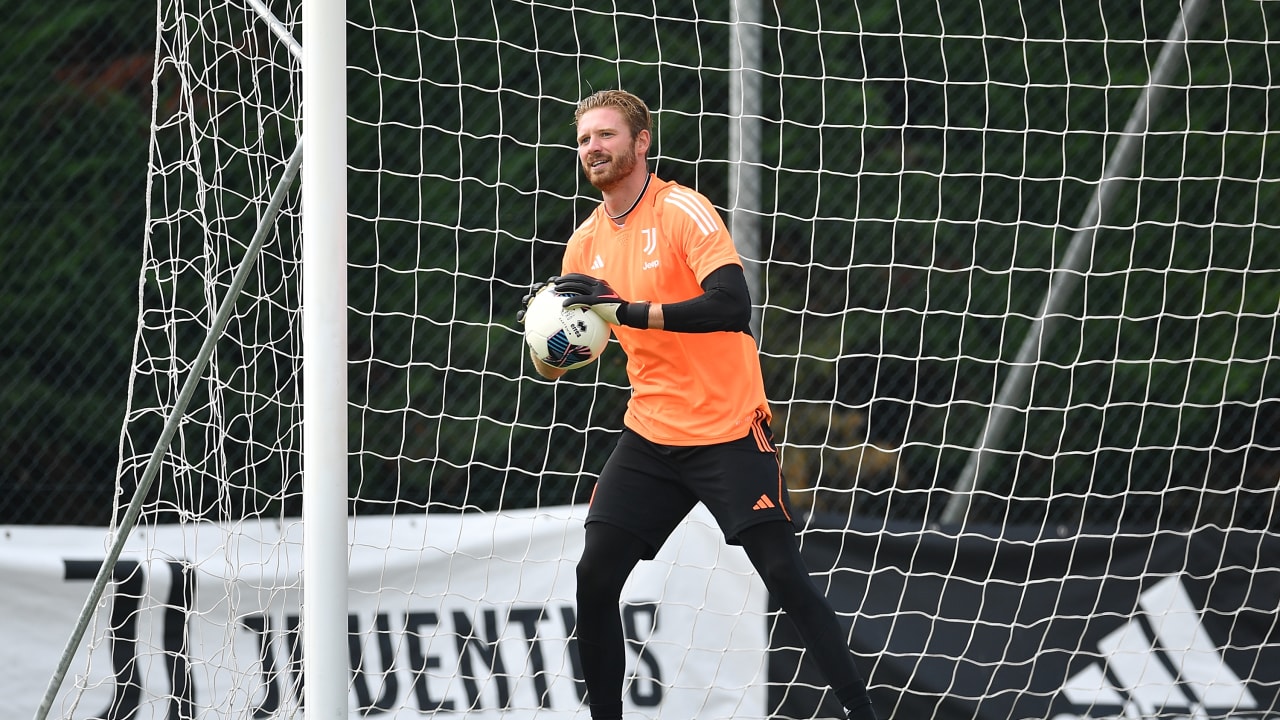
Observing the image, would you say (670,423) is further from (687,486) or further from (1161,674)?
(1161,674)

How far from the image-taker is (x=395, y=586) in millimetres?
4816

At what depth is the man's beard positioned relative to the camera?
12.0ft

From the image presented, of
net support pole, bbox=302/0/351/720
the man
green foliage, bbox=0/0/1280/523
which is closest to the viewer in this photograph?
net support pole, bbox=302/0/351/720

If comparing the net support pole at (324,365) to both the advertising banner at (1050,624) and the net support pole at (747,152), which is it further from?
the advertising banner at (1050,624)

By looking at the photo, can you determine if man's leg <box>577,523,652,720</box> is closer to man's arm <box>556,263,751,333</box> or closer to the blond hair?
man's arm <box>556,263,751,333</box>

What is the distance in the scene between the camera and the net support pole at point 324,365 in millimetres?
3086

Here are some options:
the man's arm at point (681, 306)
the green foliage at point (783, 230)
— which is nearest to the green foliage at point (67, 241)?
the green foliage at point (783, 230)

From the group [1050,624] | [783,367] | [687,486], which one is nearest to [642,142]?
[687,486]

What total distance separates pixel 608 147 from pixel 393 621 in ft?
6.59

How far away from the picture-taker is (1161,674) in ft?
16.4

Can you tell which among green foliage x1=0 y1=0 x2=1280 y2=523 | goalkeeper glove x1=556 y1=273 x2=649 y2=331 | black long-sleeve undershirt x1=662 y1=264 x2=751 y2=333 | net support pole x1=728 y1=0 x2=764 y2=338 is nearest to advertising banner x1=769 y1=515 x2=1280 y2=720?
green foliage x1=0 y1=0 x2=1280 y2=523

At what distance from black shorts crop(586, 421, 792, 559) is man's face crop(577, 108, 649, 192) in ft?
2.28

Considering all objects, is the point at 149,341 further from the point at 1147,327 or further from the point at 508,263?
the point at 1147,327

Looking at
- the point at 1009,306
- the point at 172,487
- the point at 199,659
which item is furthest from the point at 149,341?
the point at 1009,306
